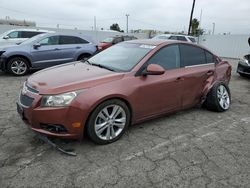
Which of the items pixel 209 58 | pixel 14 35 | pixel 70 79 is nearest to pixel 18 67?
pixel 14 35

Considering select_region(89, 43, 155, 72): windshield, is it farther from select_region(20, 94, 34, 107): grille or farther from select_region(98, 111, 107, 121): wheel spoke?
select_region(20, 94, 34, 107): grille

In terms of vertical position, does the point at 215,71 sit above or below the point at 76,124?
above

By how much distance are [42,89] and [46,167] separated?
0.99 meters

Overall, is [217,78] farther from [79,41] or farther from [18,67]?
[18,67]

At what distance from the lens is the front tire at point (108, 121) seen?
3168 mm

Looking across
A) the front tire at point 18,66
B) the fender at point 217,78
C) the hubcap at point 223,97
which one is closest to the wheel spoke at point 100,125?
the fender at point 217,78

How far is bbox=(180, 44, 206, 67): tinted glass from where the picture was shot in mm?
4316

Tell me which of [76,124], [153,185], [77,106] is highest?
[77,106]

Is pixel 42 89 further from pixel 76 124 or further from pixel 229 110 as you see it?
pixel 229 110

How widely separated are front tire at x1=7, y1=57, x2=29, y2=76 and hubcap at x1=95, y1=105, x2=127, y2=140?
604 cm

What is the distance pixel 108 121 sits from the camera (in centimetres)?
333

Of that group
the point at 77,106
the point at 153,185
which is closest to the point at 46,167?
the point at 77,106

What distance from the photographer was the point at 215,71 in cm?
481

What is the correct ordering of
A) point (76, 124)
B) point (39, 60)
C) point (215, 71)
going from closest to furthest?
point (76, 124)
point (215, 71)
point (39, 60)
